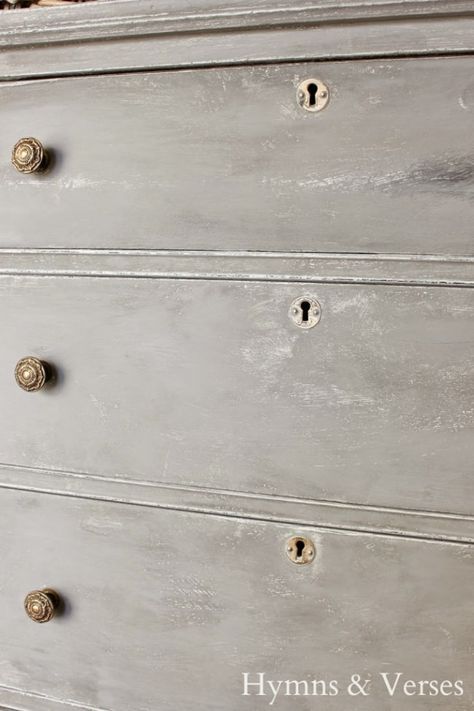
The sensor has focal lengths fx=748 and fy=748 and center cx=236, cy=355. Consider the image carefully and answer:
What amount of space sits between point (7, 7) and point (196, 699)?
94 centimetres

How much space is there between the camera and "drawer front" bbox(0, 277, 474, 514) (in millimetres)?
850

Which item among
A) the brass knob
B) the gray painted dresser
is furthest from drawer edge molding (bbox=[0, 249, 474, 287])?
the brass knob

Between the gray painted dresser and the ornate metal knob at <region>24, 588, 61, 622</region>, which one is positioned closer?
the gray painted dresser

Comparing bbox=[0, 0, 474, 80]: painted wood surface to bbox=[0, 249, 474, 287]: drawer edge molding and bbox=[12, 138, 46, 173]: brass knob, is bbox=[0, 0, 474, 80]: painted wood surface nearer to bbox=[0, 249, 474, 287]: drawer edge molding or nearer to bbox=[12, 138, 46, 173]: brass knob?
bbox=[12, 138, 46, 173]: brass knob

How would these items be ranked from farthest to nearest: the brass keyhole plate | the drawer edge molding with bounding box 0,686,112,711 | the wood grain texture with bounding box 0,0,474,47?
the drawer edge molding with bounding box 0,686,112,711
the brass keyhole plate
the wood grain texture with bounding box 0,0,474,47

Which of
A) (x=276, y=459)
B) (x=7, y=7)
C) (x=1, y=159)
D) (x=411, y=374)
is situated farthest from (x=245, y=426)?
(x=7, y=7)

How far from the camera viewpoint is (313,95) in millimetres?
853

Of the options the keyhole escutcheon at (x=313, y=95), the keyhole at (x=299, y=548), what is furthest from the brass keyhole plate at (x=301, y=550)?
the keyhole escutcheon at (x=313, y=95)

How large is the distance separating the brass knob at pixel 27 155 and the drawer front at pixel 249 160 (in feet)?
0.10

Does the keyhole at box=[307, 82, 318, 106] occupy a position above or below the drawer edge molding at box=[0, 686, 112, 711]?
above

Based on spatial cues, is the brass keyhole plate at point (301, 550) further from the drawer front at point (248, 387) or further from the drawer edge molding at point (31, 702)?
the drawer edge molding at point (31, 702)

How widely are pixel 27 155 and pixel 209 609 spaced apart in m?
0.61

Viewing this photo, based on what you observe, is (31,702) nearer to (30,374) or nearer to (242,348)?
(30,374)

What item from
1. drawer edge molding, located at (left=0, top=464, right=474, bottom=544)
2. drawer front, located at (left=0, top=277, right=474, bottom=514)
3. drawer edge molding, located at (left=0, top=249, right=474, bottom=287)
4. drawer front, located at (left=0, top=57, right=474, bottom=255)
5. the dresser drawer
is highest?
drawer front, located at (left=0, top=57, right=474, bottom=255)
